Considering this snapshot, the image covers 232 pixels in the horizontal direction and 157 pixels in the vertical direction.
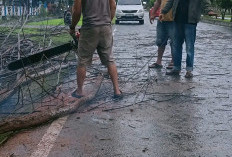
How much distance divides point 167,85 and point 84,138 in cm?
293

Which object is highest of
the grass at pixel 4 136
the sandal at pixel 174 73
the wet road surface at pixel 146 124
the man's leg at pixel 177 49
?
the man's leg at pixel 177 49

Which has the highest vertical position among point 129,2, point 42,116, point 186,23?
point 129,2

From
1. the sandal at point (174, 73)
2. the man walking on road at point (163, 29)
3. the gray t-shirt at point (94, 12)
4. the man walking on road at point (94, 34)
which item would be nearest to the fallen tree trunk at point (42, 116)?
the man walking on road at point (94, 34)

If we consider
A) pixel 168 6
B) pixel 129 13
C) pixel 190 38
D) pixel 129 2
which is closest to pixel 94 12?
pixel 168 6

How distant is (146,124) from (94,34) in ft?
5.37

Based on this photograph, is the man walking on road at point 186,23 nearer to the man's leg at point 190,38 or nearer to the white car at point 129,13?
the man's leg at point 190,38

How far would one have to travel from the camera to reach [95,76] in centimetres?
724

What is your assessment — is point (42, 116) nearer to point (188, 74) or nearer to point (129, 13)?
point (188, 74)

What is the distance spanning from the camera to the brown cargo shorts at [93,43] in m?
5.57

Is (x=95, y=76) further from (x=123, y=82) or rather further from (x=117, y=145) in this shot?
(x=117, y=145)

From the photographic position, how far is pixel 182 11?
7.34 meters

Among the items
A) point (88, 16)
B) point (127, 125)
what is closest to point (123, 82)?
point (88, 16)

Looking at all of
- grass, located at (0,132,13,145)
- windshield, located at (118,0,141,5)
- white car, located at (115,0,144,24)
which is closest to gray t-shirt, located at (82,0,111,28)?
grass, located at (0,132,13,145)

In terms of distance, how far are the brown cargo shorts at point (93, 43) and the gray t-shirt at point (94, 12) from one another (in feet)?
0.26
